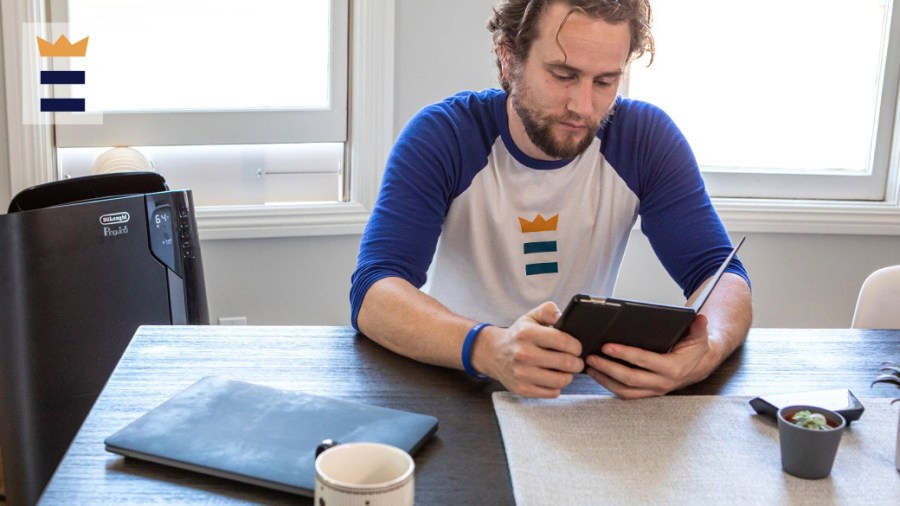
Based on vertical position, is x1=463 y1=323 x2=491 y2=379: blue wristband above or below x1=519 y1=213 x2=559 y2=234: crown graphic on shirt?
below

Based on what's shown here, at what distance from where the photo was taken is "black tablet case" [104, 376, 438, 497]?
1022 millimetres

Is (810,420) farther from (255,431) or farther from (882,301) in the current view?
(882,301)

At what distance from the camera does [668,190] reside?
1.86 meters

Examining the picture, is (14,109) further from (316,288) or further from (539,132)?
(539,132)

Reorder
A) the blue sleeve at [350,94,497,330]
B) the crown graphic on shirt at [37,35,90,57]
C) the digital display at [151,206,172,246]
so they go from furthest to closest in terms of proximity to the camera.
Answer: the crown graphic on shirt at [37,35,90,57]
the digital display at [151,206,172,246]
the blue sleeve at [350,94,497,330]

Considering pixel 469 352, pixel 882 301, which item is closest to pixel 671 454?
pixel 469 352

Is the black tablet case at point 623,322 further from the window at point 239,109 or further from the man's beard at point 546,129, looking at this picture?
the window at point 239,109

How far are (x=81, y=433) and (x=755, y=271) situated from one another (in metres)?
2.32

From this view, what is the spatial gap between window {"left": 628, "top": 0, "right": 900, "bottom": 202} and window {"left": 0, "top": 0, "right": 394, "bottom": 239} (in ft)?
2.80

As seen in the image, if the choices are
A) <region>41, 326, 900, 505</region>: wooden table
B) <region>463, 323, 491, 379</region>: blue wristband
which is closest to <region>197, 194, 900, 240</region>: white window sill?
<region>41, 326, 900, 505</region>: wooden table

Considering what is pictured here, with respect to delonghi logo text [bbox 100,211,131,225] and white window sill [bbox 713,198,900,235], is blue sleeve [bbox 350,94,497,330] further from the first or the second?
white window sill [bbox 713,198,900,235]

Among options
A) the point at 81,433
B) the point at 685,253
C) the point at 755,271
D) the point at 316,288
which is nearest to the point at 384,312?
the point at 81,433

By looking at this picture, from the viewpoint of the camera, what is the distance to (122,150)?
2541mm

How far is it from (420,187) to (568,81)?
329 mm
